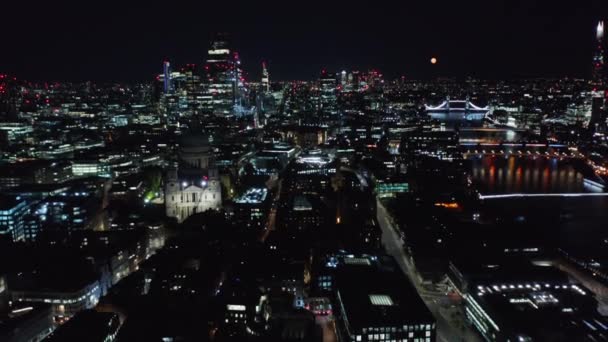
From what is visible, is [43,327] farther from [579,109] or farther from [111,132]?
[579,109]

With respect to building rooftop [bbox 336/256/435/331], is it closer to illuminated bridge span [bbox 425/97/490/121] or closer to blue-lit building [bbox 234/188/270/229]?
blue-lit building [bbox 234/188/270/229]

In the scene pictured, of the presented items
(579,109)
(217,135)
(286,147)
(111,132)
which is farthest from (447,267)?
(579,109)

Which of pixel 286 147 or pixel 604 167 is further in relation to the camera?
pixel 286 147

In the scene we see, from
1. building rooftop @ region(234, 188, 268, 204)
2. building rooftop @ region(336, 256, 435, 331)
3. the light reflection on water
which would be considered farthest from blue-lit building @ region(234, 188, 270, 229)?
the light reflection on water

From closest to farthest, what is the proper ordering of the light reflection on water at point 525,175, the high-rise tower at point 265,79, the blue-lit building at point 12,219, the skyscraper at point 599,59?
the blue-lit building at point 12,219 < the light reflection on water at point 525,175 < the skyscraper at point 599,59 < the high-rise tower at point 265,79

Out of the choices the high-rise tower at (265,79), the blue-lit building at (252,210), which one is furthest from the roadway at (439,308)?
the high-rise tower at (265,79)

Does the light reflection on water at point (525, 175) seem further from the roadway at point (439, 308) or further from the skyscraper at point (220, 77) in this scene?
the skyscraper at point (220, 77)
